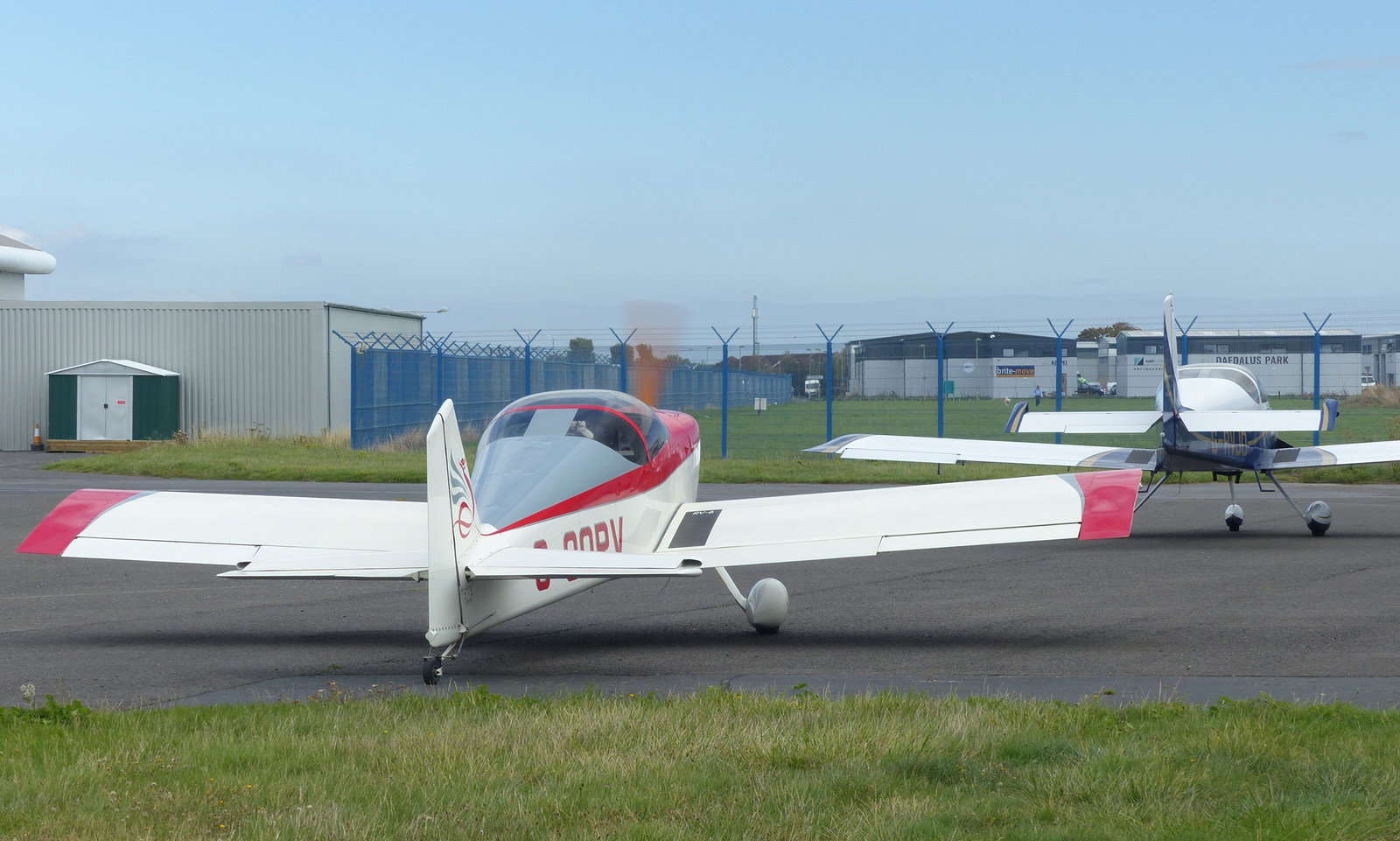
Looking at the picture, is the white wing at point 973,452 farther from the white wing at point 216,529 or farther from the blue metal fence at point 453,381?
the blue metal fence at point 453,381

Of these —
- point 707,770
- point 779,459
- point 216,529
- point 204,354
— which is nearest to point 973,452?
point 216,529

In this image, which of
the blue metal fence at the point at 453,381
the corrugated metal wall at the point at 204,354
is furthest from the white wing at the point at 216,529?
the corrugated metal wall at the point at 204,354

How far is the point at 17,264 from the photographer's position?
3862 cm

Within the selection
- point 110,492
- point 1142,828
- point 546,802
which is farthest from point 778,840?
point 110,492

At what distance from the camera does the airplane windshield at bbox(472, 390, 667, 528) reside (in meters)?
7.46

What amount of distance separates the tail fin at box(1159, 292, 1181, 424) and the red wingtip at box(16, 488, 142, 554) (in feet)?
34.7

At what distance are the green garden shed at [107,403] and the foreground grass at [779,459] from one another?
202 centimetres

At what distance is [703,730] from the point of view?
17.7 feet

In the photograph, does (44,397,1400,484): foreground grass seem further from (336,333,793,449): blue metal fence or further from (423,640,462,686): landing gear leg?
(423,640,462,686): landing gear leg

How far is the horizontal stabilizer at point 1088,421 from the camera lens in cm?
1445

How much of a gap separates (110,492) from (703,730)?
209 inches

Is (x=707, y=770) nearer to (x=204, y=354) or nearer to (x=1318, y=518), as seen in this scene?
(x=1318, y=518)

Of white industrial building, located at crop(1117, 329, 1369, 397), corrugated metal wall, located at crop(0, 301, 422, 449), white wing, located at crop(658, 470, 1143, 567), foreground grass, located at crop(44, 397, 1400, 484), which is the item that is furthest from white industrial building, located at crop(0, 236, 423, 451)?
white wing, located at crop(658, 470, 1143, 567)

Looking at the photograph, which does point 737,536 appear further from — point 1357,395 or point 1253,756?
point 1357,395
